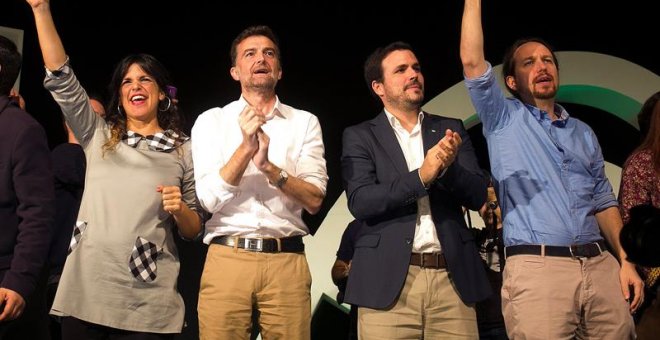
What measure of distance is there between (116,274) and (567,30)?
11.5 ft

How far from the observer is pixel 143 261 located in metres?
2.72

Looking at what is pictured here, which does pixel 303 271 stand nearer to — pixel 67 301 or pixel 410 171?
pixel 410 171

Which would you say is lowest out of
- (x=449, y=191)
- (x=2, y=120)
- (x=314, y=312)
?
(x=314, y=312)

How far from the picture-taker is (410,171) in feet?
9.57

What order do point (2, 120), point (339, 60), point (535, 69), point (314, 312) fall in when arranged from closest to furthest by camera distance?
point (2, 120), point (535, 69), point (314, 312), point (339, 60)

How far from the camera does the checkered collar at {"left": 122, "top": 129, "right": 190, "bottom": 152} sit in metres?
2.92

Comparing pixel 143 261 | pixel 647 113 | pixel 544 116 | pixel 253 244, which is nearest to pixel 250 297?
pixel 253 244

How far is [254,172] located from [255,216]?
18 cm

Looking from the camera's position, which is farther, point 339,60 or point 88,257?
point 339,60

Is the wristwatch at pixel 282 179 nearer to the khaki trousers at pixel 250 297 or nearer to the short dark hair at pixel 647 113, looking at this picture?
the khaki trousers at pixel 250 297

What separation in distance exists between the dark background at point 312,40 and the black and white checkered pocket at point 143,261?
1.89 m

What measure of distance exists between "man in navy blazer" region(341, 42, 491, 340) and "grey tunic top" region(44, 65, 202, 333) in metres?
0.70

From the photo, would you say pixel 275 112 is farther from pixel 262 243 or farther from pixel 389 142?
pixel 262 243

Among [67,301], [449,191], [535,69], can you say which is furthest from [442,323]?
[67,301]
